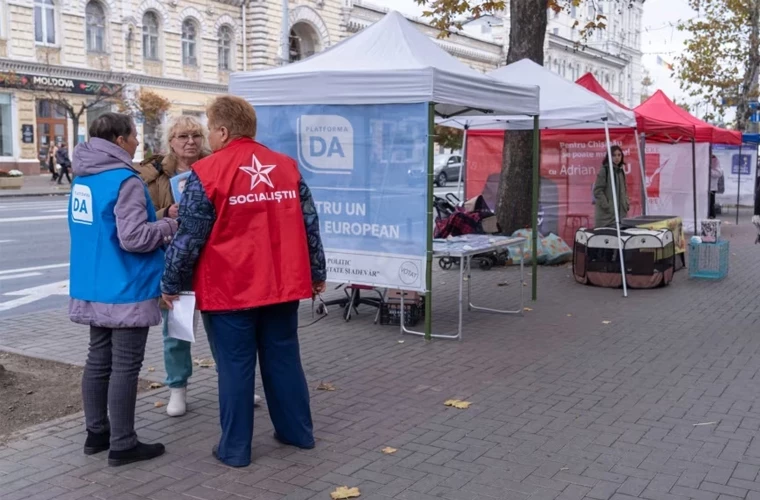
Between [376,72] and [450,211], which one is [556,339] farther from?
[450,211]

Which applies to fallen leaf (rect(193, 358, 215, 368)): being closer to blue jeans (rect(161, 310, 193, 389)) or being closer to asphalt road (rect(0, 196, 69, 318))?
blue jeans (rect(161, 310, 193, 389))

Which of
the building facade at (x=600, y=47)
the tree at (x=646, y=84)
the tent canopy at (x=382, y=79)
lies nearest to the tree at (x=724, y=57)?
the tent canopy at (x=382, y=79)

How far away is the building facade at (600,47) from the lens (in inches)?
2810

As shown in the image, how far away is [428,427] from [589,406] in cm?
122

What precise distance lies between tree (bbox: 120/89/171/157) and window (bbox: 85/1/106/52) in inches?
108

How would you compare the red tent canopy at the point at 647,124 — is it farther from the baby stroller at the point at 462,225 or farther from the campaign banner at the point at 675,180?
the baby stroller at the point at 462,225

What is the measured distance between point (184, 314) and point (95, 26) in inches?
1498

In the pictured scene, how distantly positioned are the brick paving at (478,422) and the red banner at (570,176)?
18.7 ft

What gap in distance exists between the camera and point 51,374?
258 inches

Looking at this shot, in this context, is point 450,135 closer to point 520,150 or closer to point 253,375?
point 520,150

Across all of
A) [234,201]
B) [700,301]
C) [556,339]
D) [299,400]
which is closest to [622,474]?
[299,400]

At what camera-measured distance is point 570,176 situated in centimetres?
1448

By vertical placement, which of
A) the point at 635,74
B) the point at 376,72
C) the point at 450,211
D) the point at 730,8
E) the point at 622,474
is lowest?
the point at 622,474

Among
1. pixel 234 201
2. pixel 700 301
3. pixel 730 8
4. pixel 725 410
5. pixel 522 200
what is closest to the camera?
pixel 234 201
